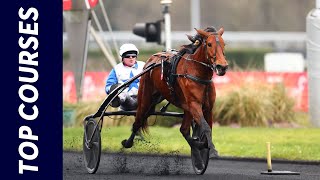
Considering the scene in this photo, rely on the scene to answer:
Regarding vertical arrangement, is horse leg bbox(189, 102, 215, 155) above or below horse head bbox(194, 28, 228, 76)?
below

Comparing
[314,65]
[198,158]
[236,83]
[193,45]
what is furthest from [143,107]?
[236,83]

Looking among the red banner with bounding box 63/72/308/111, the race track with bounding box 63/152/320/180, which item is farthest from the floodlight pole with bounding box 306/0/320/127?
the race track with bounding box 63/152/320/180

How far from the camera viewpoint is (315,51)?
20609 millimetres

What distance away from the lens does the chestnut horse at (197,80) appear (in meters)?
12.1

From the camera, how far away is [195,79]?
489 inches

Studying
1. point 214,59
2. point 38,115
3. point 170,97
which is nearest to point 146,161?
point 170,97

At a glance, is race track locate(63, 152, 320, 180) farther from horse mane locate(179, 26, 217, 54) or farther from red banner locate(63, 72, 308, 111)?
red banner locate(63, 72, 308, 111)

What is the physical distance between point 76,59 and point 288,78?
15.4ft

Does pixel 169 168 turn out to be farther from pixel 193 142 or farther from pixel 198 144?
pixel 198 144

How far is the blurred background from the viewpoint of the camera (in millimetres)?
21938

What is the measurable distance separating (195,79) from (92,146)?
1.79m

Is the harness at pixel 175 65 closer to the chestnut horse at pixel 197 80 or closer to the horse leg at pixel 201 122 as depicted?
the chestnut horse at pixel 197 80

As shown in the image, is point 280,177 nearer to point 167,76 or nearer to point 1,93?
point 167,76

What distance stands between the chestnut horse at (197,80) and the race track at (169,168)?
23.9 inches
